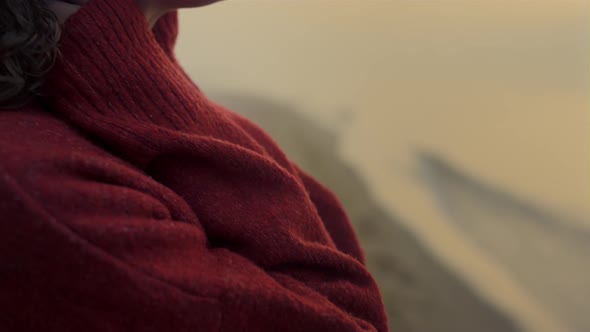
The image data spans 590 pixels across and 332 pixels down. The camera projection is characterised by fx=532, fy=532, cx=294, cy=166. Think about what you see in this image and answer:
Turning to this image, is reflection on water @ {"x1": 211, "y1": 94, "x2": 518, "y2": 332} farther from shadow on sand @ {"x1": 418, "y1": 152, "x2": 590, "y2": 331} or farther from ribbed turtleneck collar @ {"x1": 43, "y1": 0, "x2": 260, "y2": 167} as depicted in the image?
ribbed turtleneck collar @ {"x1": 43, "y1": 0, "x2": 260, "y2": 167}

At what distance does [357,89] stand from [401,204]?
0.75ft

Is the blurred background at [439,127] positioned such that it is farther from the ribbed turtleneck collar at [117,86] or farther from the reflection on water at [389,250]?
the ribbed turtleneck collar at [117,86]

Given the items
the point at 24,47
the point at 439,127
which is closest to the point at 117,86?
the point at 24,47

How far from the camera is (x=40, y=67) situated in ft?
1.61

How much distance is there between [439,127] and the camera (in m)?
0.92

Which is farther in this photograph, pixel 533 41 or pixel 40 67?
pixel 533 41

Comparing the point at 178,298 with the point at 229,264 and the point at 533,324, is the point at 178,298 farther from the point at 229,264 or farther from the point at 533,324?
the point at 533,324

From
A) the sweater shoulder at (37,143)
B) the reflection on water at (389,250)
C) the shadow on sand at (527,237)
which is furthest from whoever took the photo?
the reflection on water at (389,250)

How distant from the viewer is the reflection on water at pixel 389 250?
91cm

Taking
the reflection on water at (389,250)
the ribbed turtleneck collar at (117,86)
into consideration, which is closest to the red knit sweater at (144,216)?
the ribbed turtleneck collar at (117,86)

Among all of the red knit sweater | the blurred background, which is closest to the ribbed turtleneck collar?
the red knit sweater

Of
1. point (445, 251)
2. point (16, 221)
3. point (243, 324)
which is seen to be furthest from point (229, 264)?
point (445, 251)

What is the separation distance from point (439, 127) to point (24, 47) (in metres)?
0.66

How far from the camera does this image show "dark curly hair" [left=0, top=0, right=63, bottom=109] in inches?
18.5
